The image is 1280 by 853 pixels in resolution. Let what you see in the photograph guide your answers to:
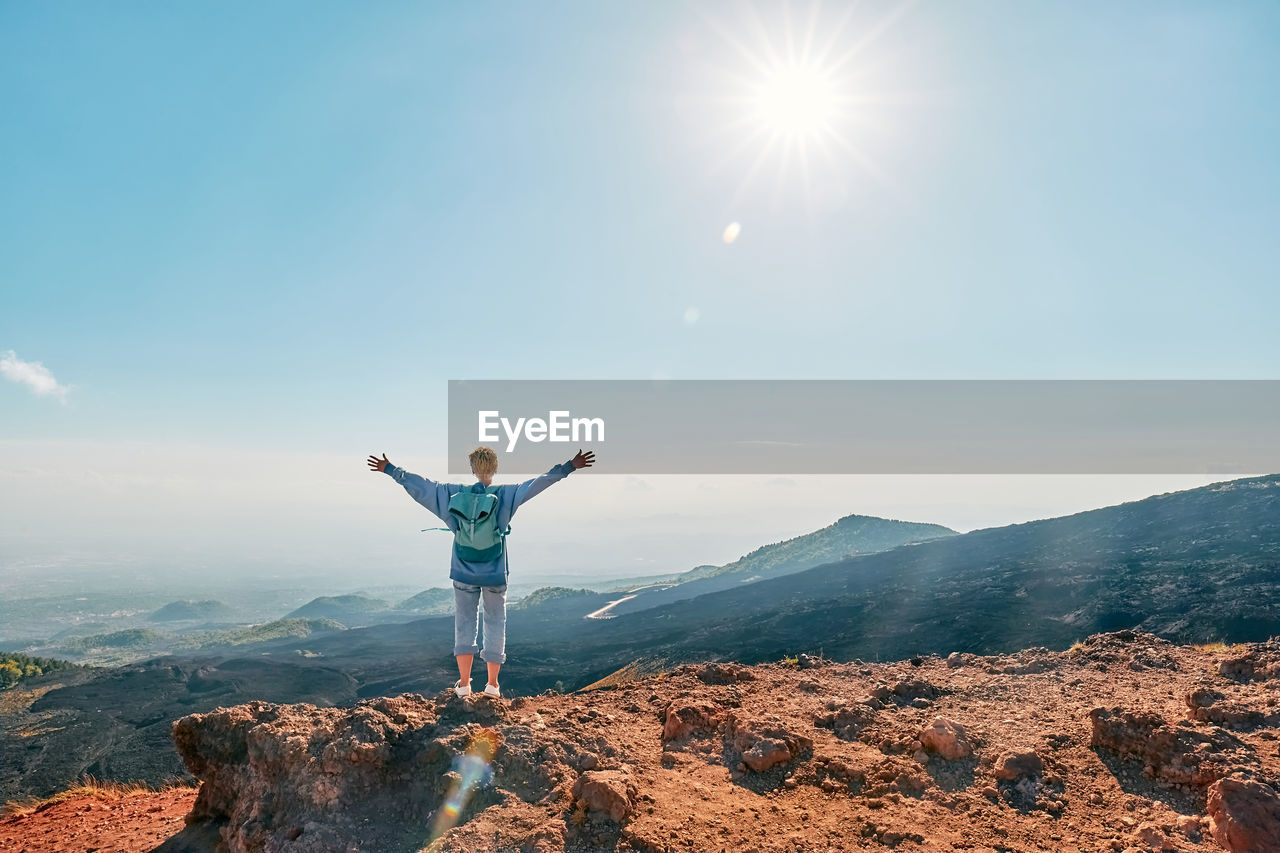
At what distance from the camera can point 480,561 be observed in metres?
4.52

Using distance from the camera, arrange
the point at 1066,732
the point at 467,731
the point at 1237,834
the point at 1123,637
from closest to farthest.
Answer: the point at 1237,834 < the point at 467,731 < the point at 1066,732 < the point at 1123,637

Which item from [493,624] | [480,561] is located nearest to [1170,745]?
[493,624]

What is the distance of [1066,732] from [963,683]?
74.7 inches

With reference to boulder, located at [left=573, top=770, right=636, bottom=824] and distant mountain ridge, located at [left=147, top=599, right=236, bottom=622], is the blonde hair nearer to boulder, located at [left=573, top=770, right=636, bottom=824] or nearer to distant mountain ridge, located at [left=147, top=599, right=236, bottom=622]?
boulder, located at [left=573, top=770, right=636, bottom=824]

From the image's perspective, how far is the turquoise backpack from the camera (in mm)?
4406

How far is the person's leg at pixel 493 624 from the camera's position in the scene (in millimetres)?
4582

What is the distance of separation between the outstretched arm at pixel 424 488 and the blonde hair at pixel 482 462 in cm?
19

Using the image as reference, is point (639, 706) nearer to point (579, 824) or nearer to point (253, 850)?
point (579, 824)

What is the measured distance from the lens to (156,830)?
14.6ft

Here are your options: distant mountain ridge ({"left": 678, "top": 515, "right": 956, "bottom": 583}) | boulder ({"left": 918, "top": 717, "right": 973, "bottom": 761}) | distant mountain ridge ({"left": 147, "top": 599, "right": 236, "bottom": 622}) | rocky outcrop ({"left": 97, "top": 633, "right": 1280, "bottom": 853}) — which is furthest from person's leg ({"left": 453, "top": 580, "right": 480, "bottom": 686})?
distant mountain ridge ({"left": 147, "top": 599, "right": 236, "bottom": 622})

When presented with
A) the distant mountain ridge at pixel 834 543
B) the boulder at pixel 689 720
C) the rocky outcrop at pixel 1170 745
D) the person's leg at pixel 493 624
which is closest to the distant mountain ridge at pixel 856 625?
the boulder at pixel 689 720

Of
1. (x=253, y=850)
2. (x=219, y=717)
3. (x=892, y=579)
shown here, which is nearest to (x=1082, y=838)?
(x=253, y=850)

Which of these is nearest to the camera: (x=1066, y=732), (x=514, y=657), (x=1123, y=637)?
(x=1066, y=732)

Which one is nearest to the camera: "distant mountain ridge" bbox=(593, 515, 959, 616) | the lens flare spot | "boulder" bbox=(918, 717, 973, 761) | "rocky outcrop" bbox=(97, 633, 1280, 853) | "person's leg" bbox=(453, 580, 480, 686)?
"rocky outcrop" bbox=(97, 633, 1280, 853)
